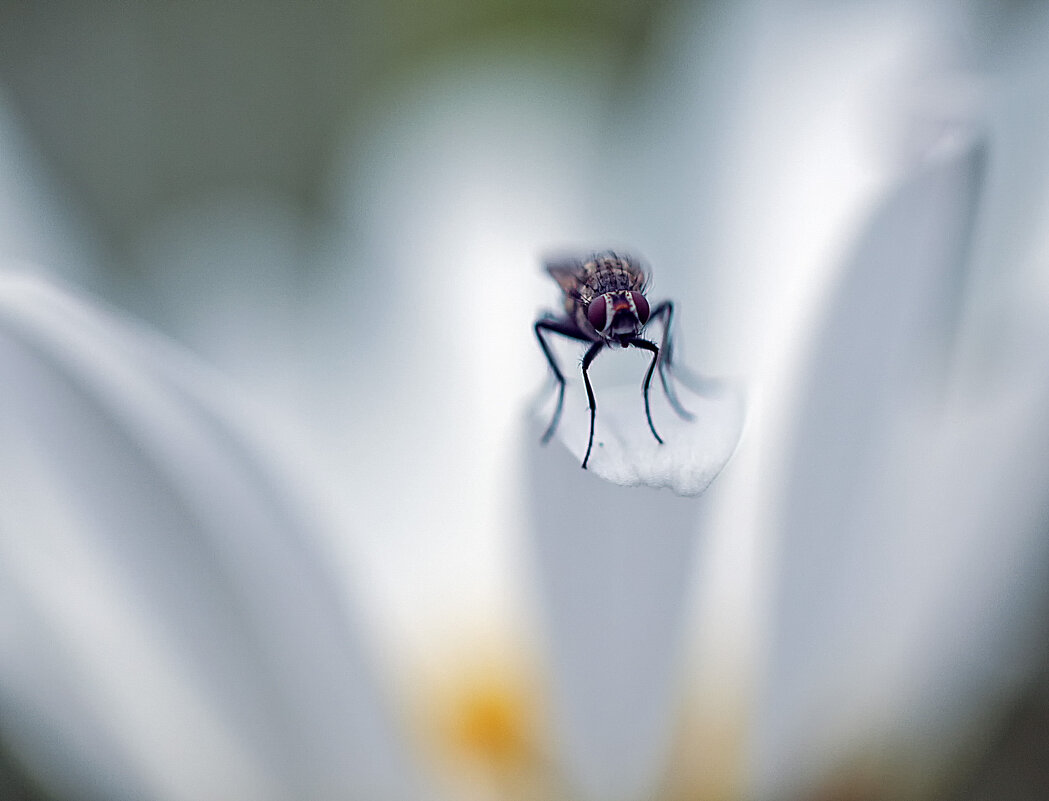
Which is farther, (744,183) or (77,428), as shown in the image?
(744,183)

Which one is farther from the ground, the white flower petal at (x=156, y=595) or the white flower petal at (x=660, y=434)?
the white flower petal at (x=660, y=434)

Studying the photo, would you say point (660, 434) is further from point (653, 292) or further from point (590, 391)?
point (653, 292)

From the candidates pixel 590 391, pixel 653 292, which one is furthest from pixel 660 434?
pixel 653 292

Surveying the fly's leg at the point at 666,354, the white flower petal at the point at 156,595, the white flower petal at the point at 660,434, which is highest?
the fly's leg at the point at 666,354

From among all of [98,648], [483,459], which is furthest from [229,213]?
[98,648]

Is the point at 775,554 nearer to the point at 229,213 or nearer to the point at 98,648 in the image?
the point at 98,648
